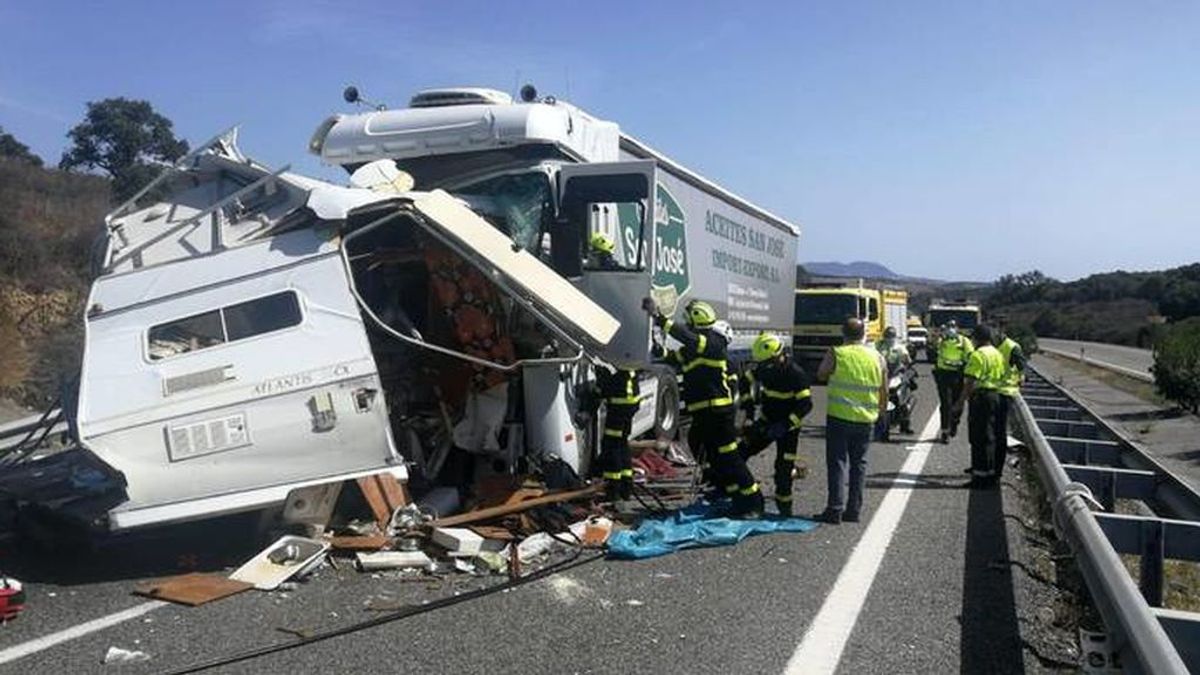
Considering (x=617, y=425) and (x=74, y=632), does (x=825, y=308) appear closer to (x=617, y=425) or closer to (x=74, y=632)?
(x=617, y=425)

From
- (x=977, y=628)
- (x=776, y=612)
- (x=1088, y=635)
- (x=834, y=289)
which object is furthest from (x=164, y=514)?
(x=834, y=289)

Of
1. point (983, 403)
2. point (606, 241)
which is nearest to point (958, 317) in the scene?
point (983, 403)

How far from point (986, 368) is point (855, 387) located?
264cm

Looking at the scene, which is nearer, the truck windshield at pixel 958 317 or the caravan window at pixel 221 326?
the caravan window at pixel 221 326

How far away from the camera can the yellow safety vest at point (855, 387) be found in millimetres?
8609

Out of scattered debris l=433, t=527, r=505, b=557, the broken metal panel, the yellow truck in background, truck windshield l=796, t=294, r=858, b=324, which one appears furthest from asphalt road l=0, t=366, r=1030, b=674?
truck windshield l=796, t=294, r=858, b=324

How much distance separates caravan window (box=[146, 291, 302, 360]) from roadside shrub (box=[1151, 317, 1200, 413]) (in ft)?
57.5

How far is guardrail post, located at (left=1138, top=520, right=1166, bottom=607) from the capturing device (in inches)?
211

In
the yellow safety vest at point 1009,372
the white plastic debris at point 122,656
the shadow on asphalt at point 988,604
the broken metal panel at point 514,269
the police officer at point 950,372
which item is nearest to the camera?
the white plastic debris at point 122,656

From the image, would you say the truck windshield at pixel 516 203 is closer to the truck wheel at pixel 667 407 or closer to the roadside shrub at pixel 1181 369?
the truck wheel at pixel 667 407

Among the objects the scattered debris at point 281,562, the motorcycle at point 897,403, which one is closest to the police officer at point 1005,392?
the motorcycle at point 897,403

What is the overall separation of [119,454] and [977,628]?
4.76 meters

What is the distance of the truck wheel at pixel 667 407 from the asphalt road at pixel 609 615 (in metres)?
4.24

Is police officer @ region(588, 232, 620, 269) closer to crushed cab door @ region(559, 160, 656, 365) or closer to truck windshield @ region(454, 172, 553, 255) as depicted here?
crushed cab door @ region(559, 160, 656, 365)
